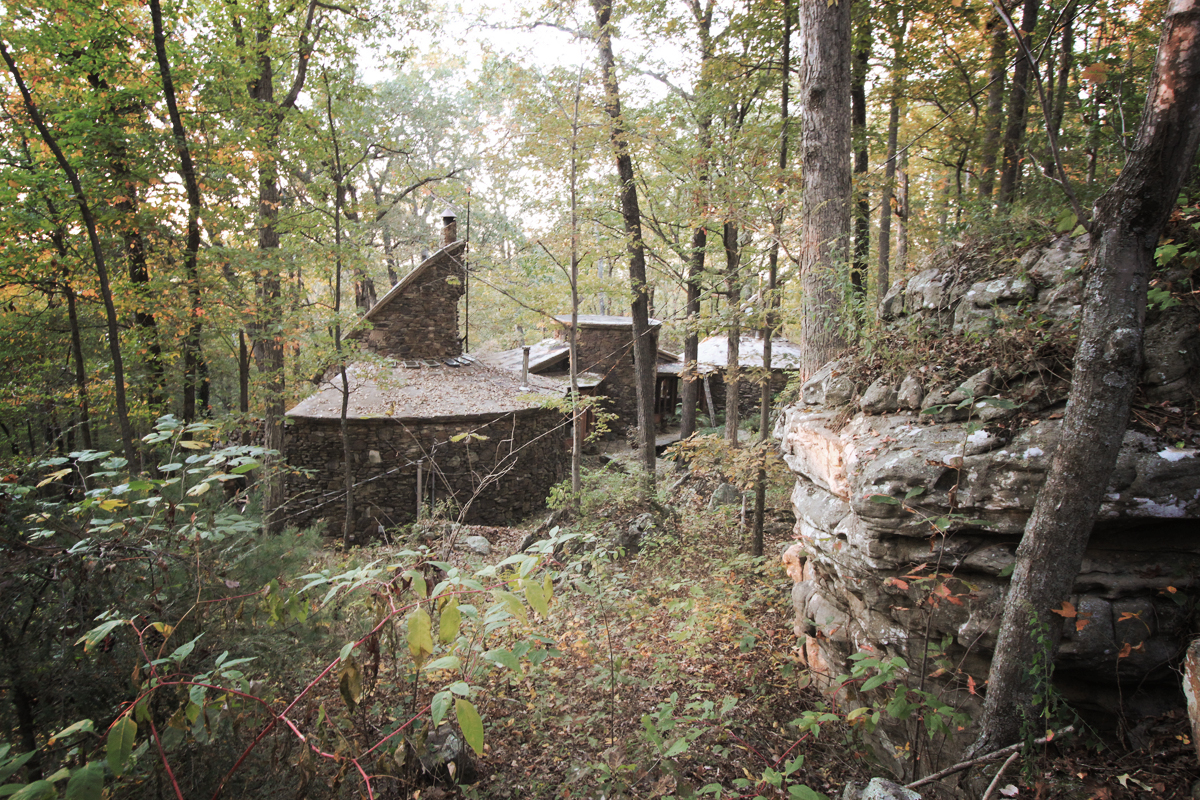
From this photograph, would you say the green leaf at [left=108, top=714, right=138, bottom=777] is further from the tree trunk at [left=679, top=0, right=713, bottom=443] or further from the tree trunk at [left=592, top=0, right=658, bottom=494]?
the tree trunk at [left=592, top=0, right=658, bottom=494]

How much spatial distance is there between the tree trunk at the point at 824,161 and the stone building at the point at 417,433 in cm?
486

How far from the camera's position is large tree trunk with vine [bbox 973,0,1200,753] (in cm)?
218

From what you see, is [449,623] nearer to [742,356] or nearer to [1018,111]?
[1018,111]

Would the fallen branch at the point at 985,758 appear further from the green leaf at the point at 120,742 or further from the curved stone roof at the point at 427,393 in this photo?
the curved stone roof at the point at 427,393

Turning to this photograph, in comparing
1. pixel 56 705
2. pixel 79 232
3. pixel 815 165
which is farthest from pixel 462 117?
pixel 56 705

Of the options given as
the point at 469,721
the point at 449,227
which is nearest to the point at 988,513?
the point at 469,721

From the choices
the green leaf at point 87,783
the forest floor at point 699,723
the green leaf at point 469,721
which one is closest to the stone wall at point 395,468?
the forest floor at point 699,723

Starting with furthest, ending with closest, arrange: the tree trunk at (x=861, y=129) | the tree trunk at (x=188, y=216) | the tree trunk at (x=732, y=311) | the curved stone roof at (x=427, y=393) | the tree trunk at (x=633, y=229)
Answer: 1. the curved stone roof at (x=427, y=393)
2. the tree trunk at (x=633, y=229)
3. the tree trunk at (x=732, y=311)
4. the tree trunk at (x=861, y=129)
5. the tree trunk at (x=188, y=216)

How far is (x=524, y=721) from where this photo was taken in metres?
3.75

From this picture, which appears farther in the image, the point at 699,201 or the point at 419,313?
the point at 419,313

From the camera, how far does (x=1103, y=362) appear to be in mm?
2328

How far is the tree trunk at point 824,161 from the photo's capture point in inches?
207

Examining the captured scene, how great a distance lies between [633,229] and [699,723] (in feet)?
26.6

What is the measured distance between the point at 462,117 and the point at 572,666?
26630 mm
